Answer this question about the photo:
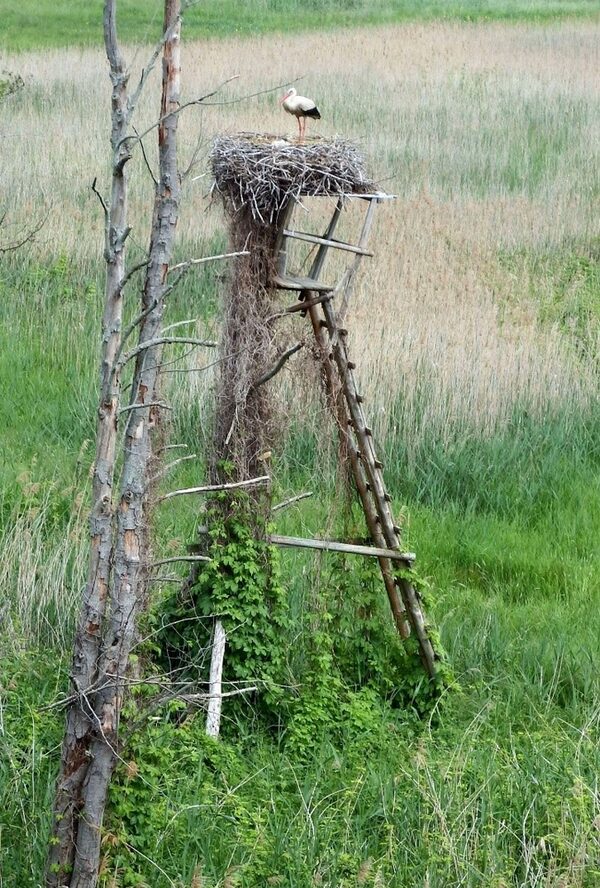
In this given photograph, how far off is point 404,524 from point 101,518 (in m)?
3.32

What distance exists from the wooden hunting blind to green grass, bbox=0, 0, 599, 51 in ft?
80.0

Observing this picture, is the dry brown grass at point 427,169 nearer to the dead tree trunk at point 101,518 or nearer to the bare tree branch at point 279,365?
the bare tree branch at point 279,365

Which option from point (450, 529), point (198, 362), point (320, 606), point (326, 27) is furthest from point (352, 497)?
point (326, 27)

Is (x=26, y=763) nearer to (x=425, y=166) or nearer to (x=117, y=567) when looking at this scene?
(x=117, y=567)

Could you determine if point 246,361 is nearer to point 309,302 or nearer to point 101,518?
point 309,302

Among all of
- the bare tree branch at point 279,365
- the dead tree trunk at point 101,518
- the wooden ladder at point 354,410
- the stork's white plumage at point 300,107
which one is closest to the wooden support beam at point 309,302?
the wooden ladder at point 354,410

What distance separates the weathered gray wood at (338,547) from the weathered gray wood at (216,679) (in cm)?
45

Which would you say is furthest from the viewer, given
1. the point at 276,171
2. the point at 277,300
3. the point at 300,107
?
the point at 300,107

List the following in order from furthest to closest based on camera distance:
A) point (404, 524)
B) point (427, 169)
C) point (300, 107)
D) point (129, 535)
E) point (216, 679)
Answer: point (427, 169)
point (404, 524)
point (300, 107)
point (216, 679)
point (129, 535)

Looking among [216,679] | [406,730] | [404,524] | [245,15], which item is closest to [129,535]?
[216,679]

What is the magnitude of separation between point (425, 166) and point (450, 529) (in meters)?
9.90

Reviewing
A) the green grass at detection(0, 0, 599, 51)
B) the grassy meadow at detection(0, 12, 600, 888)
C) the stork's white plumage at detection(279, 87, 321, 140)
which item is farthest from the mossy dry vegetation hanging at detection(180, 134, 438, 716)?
the green grass at detection(0, 0, 599, 51)

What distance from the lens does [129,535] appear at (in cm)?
351

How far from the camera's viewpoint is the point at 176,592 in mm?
5512
